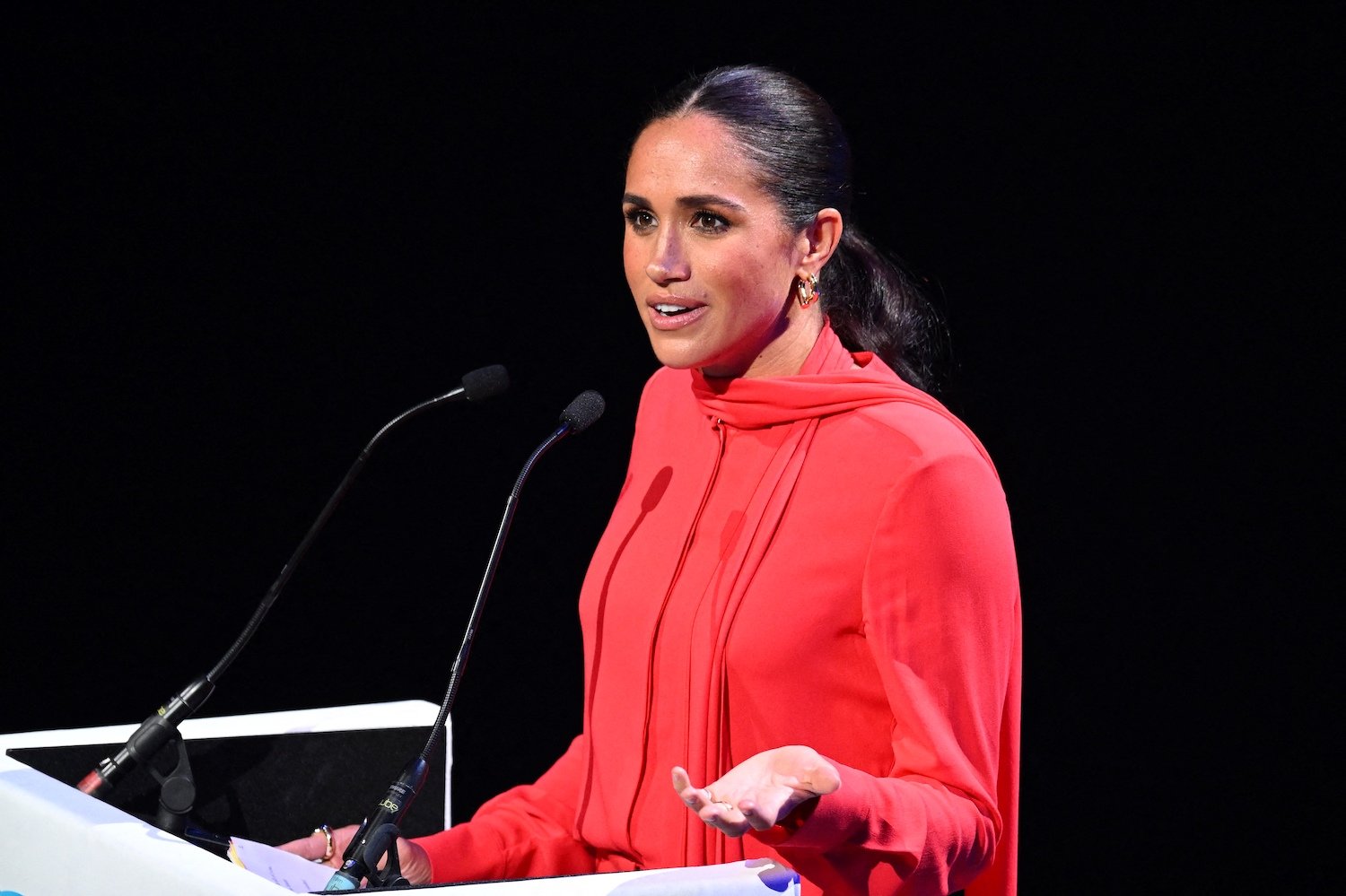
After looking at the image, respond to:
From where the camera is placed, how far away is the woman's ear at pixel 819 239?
5.62ft

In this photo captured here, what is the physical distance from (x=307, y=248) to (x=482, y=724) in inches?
43.5

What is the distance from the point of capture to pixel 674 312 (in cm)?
168

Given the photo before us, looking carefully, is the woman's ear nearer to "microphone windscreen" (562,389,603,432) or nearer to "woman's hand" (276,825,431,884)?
"microphone windscreen" (562,389,603,432)

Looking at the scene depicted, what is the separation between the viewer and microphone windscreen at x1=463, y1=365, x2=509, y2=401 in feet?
5.91

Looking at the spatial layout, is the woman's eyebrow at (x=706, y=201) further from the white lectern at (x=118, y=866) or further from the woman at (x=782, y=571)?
the white lectern at (x=118, y=866)

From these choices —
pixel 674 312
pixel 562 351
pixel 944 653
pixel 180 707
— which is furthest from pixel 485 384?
pixel 562 351

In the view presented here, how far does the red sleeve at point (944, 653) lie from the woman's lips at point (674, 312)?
0.34 meters

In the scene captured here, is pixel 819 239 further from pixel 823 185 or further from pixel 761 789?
pixel 761 789

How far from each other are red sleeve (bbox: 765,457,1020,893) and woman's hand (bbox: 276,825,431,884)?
0.48 metres

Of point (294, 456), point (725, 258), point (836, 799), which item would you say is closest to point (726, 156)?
point (725, 258)

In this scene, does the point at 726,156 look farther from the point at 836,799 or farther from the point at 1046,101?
the point at 1046,101

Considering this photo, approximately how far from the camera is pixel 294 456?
2.94 meters

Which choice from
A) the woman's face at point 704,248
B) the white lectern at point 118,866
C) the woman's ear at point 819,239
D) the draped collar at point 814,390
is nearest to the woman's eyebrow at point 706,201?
the woman's face at point 704,248

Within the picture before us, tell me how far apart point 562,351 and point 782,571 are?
5.11ft
